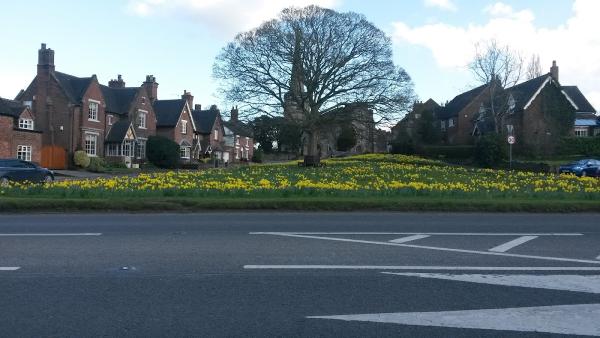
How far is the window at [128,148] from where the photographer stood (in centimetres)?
5309

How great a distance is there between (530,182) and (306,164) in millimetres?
18481

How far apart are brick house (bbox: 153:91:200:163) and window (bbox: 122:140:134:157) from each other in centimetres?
768

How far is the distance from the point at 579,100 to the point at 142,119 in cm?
4956

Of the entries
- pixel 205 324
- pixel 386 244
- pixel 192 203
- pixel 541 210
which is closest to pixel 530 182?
pixel 541 210

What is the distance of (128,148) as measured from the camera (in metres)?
53.7

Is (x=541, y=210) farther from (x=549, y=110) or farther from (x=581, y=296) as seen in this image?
(x=549, y=110)

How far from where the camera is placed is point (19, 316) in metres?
5.42

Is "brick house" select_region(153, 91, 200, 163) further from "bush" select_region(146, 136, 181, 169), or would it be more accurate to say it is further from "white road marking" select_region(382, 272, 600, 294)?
"white road marking" select_region(382, 272, 600, 294)

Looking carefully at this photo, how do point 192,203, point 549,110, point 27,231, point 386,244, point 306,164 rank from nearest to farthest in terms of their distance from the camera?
point 386,244
point 27,231
point 192,203
point 306,164
point 549,110

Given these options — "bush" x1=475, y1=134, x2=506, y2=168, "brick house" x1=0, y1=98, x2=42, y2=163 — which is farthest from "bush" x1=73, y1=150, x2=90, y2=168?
"bush" x1=475, y1=134, x2=506, y2=168

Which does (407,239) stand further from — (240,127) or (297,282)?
(240,127)

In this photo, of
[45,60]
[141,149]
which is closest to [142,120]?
[141,149]

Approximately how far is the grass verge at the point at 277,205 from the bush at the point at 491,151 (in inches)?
1150

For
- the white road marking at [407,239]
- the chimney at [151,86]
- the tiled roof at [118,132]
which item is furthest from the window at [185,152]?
the white road marking at [407,239]
